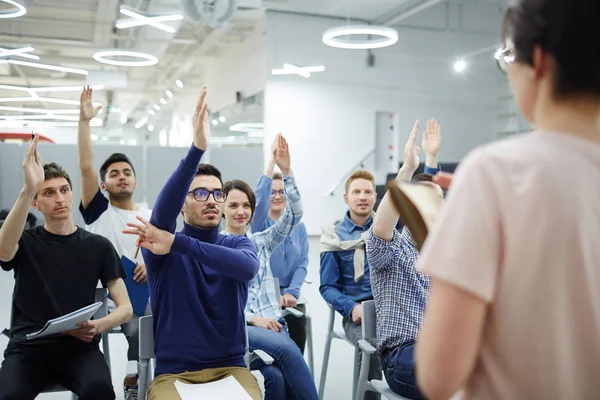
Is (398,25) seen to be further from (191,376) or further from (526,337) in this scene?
(526,337)

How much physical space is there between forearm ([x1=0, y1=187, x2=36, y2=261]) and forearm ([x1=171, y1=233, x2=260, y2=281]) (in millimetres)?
778

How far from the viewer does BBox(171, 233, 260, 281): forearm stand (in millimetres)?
1988

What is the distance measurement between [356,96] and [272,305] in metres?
9.29

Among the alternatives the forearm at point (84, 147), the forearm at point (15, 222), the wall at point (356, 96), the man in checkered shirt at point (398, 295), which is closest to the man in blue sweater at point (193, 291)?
the man in checkered shirt at point (398, 295)

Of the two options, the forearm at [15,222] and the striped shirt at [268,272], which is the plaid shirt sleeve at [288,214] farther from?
the forearm at [15,222]

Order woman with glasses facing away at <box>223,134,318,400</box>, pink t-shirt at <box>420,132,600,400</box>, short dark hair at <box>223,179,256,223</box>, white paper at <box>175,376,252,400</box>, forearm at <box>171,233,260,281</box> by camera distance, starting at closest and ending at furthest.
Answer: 1. pink t-shirt at <box>420,132,600,400</box>
2. white paper at <box>175,376,252,400</box>
3. forearm at <box>171,233,260,281</box>
4. woman with glasses facing away at <box>223,134,318,400</box>
5. short dark hair at <box>223,179,256,223</box>

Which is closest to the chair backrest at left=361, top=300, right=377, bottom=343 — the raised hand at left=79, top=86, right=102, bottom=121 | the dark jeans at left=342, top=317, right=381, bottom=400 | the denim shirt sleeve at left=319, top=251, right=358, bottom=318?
the dark jeans at left=342, top=317, right=381, bottom=400

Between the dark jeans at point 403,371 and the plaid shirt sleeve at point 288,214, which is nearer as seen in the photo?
the dark jeans at point 403,371

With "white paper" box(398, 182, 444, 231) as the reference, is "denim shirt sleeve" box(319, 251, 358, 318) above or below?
below

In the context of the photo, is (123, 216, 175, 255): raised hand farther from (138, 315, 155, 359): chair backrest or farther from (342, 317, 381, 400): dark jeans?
(342, 317, 381, 400): dark jeans

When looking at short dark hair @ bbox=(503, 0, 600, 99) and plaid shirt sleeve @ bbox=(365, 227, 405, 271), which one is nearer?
short dark hair @ bbox=(503, 0, 600, 99)

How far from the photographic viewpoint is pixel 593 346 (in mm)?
667

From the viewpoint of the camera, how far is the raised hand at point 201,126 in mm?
2000

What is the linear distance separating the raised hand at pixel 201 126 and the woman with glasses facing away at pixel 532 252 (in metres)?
1.45
